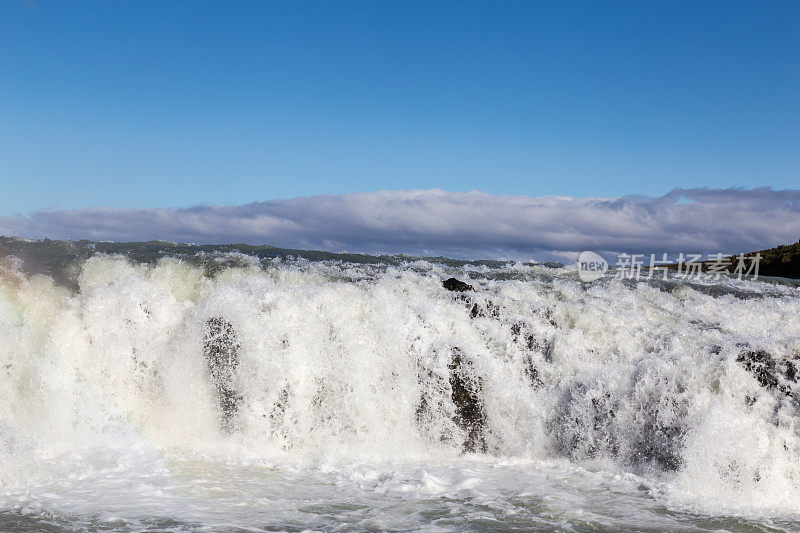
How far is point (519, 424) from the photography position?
937 centimetres

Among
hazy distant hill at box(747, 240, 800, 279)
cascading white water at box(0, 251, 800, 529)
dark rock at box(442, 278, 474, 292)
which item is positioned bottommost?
cascading white water at box(0, 251, 800, 529)

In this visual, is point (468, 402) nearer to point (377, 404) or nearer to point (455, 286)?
point (377, 404)

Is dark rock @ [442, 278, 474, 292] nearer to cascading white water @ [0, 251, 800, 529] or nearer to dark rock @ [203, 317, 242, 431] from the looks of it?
cascading white water @ [0, 251, 800, 529]

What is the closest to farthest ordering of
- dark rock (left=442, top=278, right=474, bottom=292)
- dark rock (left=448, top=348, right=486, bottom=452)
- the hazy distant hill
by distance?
dark rock (left=448, top=348, right=486, bottom=452)
dark rock (left=442, top=278, right=474, bottom=292)
the hazy distant hill

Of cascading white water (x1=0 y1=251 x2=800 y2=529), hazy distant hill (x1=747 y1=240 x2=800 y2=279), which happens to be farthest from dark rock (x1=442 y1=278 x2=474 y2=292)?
hazy distant hill (x1=747 y1=240 x2=800 y2=279)

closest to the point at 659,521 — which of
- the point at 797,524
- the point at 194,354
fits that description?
the point at 797,524

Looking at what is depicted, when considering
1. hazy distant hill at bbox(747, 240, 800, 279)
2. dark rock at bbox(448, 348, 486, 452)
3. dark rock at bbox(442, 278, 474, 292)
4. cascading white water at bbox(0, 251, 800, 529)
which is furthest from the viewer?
hazy distant hill at bbox(747, 240, 800, 279)

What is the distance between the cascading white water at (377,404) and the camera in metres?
7.33

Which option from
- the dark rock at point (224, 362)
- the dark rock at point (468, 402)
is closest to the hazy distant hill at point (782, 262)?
the dark rock at point (468, 402)

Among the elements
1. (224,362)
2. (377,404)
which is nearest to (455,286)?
(377,404)

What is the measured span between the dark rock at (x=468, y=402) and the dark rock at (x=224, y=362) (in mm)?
3136

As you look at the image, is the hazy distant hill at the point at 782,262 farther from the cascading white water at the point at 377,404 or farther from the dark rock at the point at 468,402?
the dark rock at the point at 468,402

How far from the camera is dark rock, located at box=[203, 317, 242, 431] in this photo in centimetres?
935

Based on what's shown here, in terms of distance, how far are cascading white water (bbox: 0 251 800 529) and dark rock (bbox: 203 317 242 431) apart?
0.03 metres
